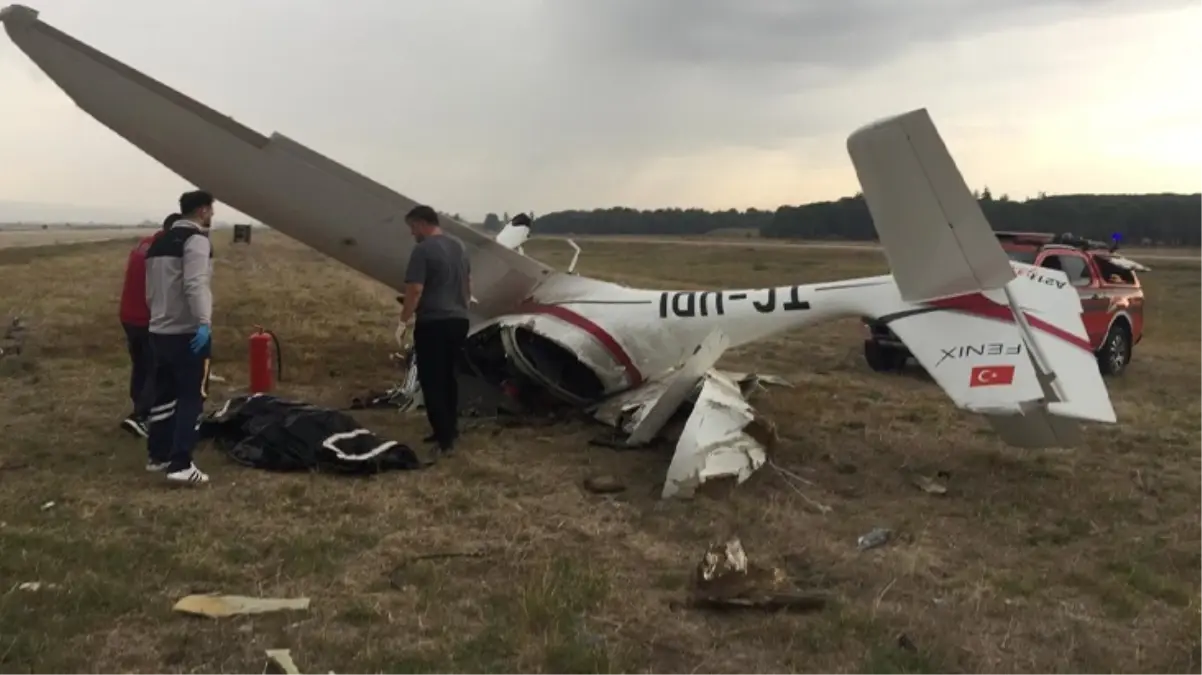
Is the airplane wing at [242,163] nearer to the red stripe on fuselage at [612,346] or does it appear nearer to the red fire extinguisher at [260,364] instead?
the red stripe on fuselage at [612,346]

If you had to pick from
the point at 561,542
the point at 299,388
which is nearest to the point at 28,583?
the point at 561,542

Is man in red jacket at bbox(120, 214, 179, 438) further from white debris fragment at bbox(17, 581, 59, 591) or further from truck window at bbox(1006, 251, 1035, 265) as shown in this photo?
truck window at bbox(1006, 251, 1035, 265)

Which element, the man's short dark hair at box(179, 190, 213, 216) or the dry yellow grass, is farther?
the dry yellow grass

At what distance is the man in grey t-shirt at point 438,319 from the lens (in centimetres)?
721

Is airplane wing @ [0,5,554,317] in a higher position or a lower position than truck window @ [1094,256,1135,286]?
higher

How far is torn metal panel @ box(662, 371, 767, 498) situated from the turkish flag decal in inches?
59.3

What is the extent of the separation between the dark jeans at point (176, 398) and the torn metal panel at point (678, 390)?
3206mm

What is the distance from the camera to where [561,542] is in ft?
17.2

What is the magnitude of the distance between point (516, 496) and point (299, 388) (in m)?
4.52

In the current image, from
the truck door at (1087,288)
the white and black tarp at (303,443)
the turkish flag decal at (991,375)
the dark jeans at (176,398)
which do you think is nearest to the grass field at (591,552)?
the white and black tarp at (303,443)

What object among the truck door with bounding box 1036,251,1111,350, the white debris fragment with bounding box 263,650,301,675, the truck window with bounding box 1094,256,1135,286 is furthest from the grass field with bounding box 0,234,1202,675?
the truck window with bounding box 1094,256,1135,286

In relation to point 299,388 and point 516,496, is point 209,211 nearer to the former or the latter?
point 516,496

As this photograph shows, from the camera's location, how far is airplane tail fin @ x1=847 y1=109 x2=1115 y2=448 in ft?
18.5

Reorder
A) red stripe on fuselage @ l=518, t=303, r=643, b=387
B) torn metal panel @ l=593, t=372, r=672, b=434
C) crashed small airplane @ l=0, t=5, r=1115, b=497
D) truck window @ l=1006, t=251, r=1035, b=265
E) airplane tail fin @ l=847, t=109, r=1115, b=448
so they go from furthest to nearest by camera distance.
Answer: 1. truck window @ l=1006, t=251, r=1035, b=265
2. red stripe on fuselage @ l=518, t=303, r=643, b=387
3. torn metal panel @ l=593, t=372, r=672, b=434
4. crashed small airplane @ l=0, t=5, r=1115, b=497
5. airplane tail fin @ l=847, t=109, r=1115, b=448
